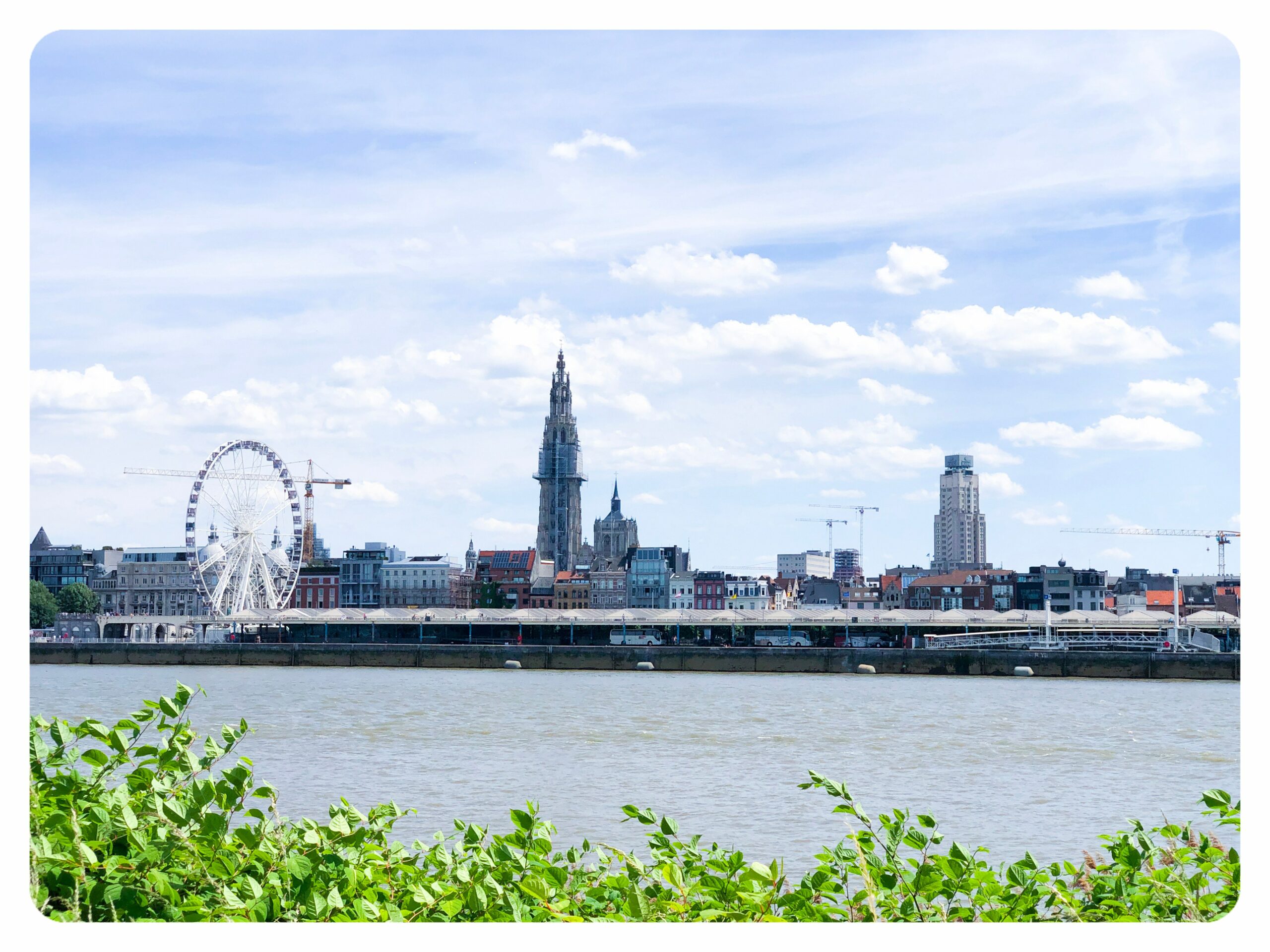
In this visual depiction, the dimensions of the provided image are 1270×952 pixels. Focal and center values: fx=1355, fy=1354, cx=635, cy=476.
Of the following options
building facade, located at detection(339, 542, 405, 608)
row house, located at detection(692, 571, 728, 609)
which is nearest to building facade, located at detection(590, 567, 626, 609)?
row house, located at detection(692, 571, 728, 609)

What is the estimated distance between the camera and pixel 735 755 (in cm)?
2373

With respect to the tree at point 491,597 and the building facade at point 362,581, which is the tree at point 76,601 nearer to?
the building facade at point 362,581

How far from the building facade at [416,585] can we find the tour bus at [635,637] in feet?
129

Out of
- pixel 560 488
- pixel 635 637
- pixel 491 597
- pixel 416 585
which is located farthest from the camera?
pixel 560 488

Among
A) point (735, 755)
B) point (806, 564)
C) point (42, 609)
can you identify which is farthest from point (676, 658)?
point (806, 564)

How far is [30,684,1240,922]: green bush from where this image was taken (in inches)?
152

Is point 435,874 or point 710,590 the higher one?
point 435,874

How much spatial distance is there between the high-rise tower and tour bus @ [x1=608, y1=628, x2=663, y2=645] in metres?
62.1

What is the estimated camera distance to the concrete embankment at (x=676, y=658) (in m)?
67.0

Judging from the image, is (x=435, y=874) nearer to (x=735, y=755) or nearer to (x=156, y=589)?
(x=735, y=755)

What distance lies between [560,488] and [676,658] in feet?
284

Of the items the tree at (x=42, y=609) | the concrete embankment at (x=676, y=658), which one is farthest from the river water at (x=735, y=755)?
the tree at (x=42, y=609)

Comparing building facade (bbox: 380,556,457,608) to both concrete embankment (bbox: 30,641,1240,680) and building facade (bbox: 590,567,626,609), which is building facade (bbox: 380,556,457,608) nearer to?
building facade (bbox: 590,567,626,609)
